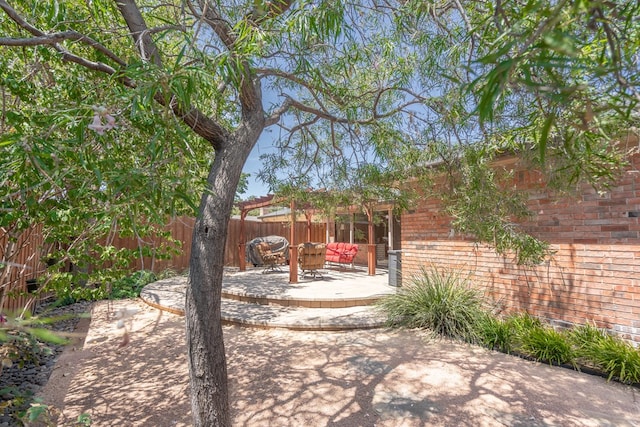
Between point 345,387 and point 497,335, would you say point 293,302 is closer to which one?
point 345,387

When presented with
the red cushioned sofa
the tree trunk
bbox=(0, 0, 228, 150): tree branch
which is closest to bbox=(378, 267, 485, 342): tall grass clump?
the tree trunk

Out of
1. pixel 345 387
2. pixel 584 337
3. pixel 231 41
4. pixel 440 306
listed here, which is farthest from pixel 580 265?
pixel 231 41

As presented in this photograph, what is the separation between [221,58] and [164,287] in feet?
30.0

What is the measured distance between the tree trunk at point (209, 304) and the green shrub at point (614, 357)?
4.37 meters

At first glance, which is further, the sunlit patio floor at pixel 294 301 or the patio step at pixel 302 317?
the sunlit patio floor at pixel 294 301

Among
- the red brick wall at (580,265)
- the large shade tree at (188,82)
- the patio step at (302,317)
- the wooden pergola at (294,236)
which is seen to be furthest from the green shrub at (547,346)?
the wooden pergola at (294,236)

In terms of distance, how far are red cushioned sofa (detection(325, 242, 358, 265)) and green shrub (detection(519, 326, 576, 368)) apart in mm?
7989

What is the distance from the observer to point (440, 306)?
5566 millimetres

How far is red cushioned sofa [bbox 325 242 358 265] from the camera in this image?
12.6 meters

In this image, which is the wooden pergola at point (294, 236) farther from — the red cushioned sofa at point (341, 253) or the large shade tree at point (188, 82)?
the large shade tree at point (188, 82)

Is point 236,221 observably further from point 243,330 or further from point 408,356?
point 408,356

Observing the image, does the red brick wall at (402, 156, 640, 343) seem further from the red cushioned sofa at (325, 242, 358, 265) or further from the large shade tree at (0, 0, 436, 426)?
the red cushioned sofa at (325, 242, 358, 265)

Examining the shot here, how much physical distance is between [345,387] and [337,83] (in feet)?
12.4

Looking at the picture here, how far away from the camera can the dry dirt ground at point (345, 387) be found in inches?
123
